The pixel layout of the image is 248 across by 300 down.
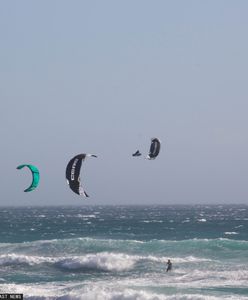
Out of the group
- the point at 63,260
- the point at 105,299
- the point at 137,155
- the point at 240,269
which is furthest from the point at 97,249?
the point at 137,155

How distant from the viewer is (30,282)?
33562 millimetres

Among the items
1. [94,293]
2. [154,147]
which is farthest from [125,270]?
[154,147]

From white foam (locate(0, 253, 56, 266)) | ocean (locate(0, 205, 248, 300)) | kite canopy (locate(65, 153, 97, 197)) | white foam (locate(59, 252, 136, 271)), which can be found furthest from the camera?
white foam (locate(0, 253, 56, 266))

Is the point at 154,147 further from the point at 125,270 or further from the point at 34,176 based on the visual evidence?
the point at 125,270

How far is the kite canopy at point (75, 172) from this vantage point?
24.8 meters

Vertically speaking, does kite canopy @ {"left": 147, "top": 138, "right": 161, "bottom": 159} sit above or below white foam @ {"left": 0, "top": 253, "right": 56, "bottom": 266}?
above

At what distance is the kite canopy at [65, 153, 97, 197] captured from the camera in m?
24.8

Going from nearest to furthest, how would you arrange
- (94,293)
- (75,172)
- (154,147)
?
1. (75,172)
2. (94,293)
3. (154,147)

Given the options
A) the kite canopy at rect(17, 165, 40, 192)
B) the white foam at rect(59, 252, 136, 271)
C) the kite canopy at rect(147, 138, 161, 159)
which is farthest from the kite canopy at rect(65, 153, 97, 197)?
the white foam at rect(59, 252, 136, 271)

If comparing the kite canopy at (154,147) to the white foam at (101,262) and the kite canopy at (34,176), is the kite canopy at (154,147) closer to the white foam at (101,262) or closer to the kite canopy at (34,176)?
the kite canopy at (34,176)

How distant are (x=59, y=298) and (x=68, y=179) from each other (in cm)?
601

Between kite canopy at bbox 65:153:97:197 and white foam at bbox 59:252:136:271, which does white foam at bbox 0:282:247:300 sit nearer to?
kite canopy at bbox 65:153:97:197

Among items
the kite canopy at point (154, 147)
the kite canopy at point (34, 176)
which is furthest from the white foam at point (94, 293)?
the kite canopy at point (154, 147)

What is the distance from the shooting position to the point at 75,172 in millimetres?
25516
